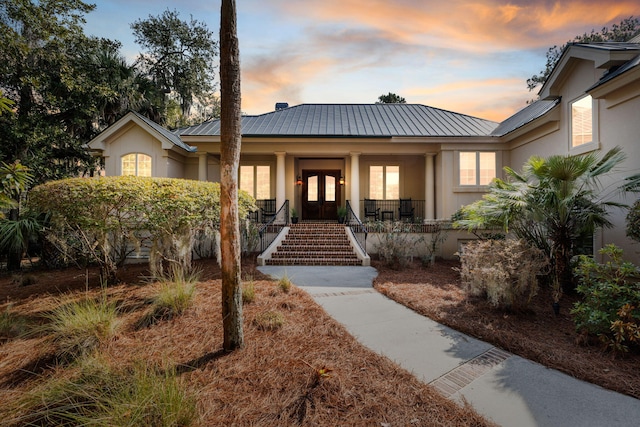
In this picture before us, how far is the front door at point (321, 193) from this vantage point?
14562mm

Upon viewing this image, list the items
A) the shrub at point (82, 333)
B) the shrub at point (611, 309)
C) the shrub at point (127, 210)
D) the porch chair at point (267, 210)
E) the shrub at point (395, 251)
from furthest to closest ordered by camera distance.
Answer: the porch chair at point (267, 210), the shrub at point (395, 251), the shrub at point (127, 210), the shrub at point (611, 309), the shrub at point (82, 333)

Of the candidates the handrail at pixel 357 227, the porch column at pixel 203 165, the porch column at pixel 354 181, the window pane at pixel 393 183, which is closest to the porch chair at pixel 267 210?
the porch column at pixel 203 165

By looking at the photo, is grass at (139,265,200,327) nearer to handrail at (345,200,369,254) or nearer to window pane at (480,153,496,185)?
handrail at (345,200,369,254)

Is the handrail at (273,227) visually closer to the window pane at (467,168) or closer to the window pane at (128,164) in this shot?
the window pane at (128,164)

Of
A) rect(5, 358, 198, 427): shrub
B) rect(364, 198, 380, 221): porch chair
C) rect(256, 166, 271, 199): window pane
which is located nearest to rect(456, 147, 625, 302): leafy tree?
rect(5, 358, 198, 427): shrub

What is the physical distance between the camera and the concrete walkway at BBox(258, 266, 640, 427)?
2.15 meters

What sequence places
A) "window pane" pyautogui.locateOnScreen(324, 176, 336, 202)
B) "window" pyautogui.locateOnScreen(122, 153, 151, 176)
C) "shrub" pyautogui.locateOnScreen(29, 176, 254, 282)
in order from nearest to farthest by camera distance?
"shrub" pyautogui.locateOnScreen(29, 176, 254, 282) < "window" pyautogui.locateOnScreen(122, 153, 151, 176) < "window pane" pyautogui.locateOnScreen(324, 176, 336, 202)

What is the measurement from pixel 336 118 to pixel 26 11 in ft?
38.8

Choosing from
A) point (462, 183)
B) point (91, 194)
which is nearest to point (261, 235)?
point (91, 194)

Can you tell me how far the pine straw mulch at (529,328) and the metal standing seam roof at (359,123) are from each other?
6.95m

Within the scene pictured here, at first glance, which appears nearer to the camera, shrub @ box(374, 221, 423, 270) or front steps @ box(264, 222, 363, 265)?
shrub @ box(374, 221, 423, 270)

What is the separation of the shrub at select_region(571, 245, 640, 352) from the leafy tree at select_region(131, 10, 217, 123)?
20.9m

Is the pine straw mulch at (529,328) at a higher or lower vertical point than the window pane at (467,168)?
lower

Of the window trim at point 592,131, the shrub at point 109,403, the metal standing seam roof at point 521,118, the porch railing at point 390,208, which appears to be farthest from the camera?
the porch railing at point 390,208
